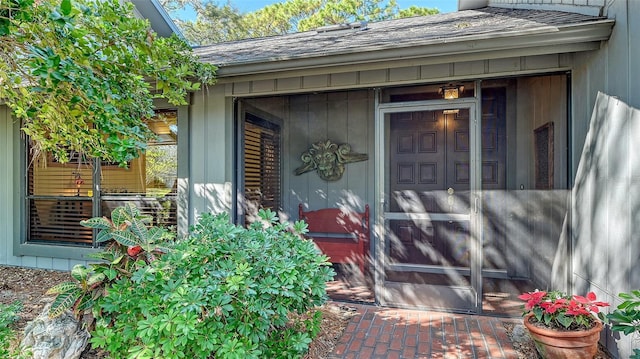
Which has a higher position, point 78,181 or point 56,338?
point 78,181

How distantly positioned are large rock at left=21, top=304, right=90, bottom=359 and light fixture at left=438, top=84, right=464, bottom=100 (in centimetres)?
355

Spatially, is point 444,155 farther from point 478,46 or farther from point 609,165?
point 609,165

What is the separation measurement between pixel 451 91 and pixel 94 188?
14.6ft

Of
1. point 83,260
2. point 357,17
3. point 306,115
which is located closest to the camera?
point 306,115

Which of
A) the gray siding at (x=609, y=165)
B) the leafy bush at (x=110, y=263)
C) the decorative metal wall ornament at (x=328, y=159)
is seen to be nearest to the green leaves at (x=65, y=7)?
the leafy bush at (x=110, y=263)

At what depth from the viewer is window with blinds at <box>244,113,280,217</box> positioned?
13.9ft

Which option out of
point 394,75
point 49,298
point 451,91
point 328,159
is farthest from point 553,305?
point 49,298

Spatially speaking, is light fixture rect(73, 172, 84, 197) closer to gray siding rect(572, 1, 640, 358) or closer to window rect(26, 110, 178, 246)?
window rect(26, 110, 178, 246)

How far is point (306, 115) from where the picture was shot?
4.34 metres

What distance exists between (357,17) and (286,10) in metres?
2.90

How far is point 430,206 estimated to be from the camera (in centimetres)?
359

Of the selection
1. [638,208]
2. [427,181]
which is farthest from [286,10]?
[638,208]

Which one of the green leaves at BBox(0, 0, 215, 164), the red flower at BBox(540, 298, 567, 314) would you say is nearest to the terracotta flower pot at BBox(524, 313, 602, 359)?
the red flower at BBox(540, 298, 567, 314)

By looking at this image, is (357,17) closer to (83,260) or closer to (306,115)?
(306,115)
